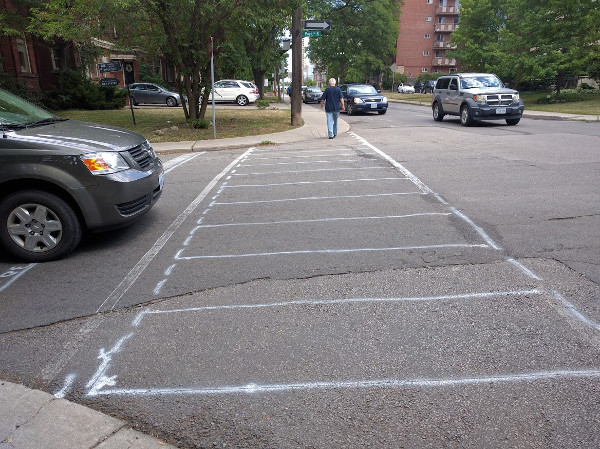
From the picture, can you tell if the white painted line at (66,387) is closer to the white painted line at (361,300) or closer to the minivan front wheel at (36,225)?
A: the white painted line at (361,300)

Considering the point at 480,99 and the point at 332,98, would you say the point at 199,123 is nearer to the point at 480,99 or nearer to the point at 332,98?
the point at 332,98

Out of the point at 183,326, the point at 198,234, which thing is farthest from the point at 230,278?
the point at 198,234

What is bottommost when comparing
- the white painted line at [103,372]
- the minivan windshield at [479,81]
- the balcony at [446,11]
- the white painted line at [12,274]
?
the white painted line at [12,274]

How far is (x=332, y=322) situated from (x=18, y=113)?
4699 millimetres

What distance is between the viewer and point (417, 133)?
1609cm

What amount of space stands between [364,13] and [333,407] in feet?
165

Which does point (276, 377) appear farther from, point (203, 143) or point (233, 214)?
point (203, 143)

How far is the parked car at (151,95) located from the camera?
31.6 metres

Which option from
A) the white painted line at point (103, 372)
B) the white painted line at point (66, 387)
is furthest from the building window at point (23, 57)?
the white painted line at point (66, 387)

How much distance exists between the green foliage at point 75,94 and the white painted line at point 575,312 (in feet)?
86.2

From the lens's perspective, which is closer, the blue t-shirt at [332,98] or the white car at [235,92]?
the blue t-shirt at [332,98]

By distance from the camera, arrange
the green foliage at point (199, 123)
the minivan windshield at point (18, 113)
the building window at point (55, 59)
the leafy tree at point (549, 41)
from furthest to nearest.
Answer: the leafy tree at point (549, 41) → the building window at point (55, 59) → the green foliage at point (199, 123) → the minivan windshield at point (18, 113)

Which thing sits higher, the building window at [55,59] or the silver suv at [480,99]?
the building window at [55,59]

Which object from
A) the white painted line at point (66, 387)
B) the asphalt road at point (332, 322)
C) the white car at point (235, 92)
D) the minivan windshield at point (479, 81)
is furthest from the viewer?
the white car at point (235, 92)
